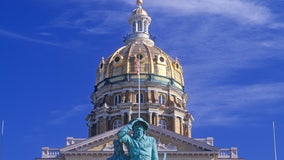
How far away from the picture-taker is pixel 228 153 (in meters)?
70.6

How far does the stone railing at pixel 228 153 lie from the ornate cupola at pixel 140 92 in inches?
480

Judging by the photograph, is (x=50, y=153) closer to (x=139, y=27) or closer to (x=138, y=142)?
(x=139, y=27)

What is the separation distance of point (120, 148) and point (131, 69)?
65.0 m

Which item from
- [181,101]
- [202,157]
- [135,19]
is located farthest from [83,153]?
[135,19]

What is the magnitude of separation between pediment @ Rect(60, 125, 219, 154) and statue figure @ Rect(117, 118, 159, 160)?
47522 millimetres

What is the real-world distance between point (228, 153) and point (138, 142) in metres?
50.9

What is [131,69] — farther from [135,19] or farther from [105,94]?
[135,19]

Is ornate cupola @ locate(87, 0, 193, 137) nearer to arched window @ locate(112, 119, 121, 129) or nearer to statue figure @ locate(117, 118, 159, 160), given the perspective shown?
arched window @ locate(112, 119, 121, 129)

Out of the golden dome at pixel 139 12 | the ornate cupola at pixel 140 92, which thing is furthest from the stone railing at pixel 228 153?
the golden dome at pixel 139 12

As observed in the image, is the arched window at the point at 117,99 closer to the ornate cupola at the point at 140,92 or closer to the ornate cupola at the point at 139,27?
the ornate cupola at the point at 140,92

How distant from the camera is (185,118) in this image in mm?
85188

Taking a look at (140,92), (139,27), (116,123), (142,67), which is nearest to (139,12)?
(139,27)

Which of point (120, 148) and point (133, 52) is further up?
point (133, 52)

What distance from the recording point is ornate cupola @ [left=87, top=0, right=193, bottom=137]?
271 ft
